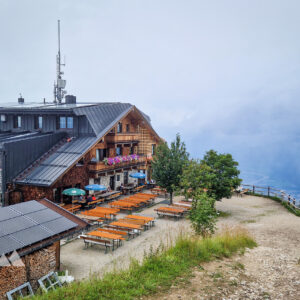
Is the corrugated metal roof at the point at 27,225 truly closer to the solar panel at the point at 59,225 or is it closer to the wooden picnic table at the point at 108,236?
the solar panel at the point at 59,225

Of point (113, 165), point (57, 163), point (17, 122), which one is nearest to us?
point (57, 163)

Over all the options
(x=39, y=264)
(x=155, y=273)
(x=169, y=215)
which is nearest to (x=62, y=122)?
(x=169, y=215)

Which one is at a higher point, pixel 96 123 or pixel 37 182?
pixel 96 123

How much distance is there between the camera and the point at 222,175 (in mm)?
23938

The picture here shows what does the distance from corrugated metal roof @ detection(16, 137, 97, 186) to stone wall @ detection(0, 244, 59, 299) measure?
37.7ft

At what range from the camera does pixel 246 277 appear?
10469mm

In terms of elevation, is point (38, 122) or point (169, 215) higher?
point (38, 122)

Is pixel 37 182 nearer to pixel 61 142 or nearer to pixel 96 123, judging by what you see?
pixel 61 142

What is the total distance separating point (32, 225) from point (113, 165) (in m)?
17.6

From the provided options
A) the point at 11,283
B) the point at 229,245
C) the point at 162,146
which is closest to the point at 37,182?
the point at 162,146

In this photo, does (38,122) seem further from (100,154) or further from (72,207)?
(72,207)

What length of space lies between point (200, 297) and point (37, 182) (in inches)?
691

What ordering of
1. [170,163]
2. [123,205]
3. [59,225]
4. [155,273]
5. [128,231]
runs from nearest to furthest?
[155,273], [59,225], [128,231], [123,205], [170,163]

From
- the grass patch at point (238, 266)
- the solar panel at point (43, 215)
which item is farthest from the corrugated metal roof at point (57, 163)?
the grass patch at point (238, 266)
